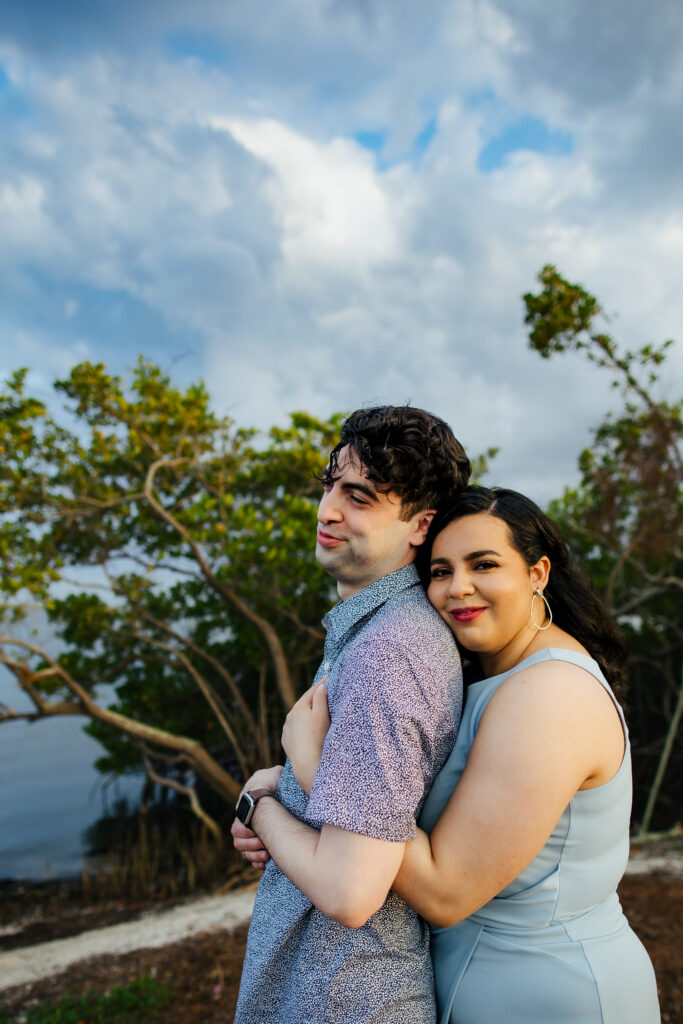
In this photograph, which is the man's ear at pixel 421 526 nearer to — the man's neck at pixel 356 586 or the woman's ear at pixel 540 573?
the man's neck at pixel 356 586

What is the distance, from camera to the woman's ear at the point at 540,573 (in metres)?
1.96

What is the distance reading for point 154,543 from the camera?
9742 millimetres

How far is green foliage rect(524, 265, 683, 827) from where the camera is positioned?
958 cm

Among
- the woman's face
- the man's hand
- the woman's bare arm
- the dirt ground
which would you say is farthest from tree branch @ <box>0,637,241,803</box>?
the woman's bare arm

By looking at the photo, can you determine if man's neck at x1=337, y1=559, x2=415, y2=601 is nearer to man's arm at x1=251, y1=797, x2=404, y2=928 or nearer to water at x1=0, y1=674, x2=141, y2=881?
man's arm at x1=251, y1=797, x2=404, y2=928

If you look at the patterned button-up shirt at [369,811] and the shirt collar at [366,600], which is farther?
the shirt collar at [366,600]

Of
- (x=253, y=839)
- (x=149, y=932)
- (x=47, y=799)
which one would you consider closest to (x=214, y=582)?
(x=149, y=932)

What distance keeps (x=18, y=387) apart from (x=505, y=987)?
8151mm

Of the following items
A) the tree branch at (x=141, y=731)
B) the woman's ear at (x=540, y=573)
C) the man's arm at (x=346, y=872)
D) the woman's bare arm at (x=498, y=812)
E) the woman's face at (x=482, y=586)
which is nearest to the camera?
the man's arm at (x=346, y=872)

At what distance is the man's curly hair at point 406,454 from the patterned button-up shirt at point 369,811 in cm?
34

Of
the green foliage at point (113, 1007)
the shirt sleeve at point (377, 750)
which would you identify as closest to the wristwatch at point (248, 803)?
the shirt sleeve at point (377, 750)

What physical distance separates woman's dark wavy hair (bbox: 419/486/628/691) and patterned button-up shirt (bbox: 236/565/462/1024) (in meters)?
0.34

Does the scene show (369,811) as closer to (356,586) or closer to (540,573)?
(356,586)

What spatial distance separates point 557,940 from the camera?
1587mm
